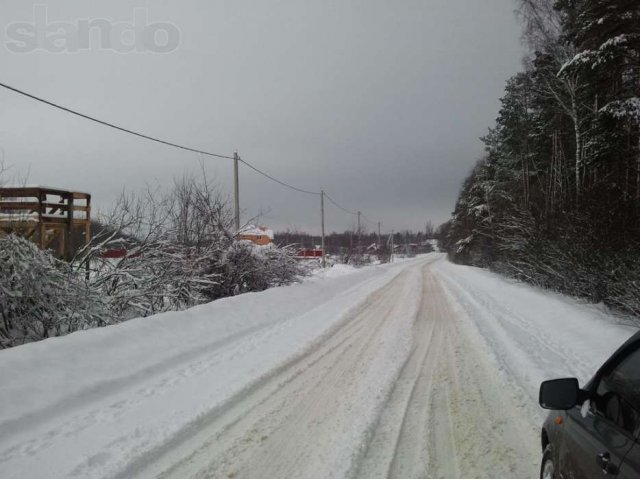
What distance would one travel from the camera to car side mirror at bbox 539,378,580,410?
222cm

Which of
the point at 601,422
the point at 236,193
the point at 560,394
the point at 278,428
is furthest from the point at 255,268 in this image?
the point at 601,422

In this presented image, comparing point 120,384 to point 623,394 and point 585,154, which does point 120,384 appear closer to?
point 623,394

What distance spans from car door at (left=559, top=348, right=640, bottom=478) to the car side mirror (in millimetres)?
91

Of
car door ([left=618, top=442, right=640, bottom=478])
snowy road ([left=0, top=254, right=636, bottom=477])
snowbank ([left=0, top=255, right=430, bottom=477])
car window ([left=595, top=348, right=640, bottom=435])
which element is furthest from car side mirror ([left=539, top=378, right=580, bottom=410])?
snowbank ([left=0, top=255, right=430, bottom=477])

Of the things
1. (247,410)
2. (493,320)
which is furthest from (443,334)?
(247,410)

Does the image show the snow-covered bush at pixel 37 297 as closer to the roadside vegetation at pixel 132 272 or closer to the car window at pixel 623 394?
the roadside vegetation at pixel 132 272

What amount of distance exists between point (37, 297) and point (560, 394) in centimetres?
781

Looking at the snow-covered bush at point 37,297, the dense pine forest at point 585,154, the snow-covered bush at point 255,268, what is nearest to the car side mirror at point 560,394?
the snow-covered bush at point 37,297

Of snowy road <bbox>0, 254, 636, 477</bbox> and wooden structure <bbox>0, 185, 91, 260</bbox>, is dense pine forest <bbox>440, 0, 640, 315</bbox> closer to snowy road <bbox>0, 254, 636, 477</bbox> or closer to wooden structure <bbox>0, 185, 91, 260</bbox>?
snowy road <bbox>0, 254, 636, 477</bbox>

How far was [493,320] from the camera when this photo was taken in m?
10.3

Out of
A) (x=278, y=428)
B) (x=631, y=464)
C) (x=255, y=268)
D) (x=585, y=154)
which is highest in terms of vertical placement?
(x=585, y=154)

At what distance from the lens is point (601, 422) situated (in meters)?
2.06

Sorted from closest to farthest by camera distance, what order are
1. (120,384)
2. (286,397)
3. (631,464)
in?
(631,464) → (286,397) → (120,384)

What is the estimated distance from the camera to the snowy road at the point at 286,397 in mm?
3594
